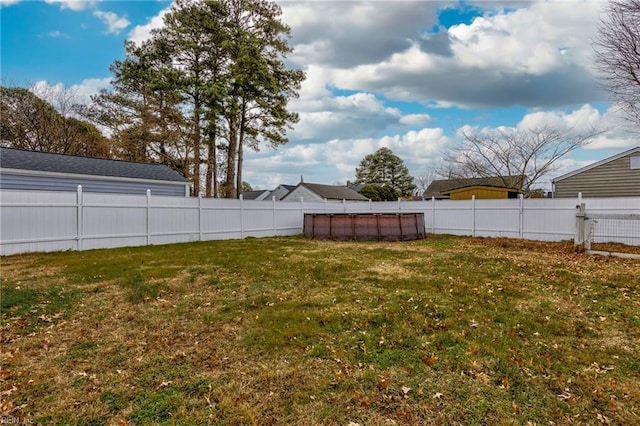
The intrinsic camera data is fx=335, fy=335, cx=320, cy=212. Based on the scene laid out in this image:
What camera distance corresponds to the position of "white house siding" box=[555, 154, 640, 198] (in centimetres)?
1227

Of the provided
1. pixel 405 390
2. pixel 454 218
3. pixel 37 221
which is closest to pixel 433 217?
pixel 454 218

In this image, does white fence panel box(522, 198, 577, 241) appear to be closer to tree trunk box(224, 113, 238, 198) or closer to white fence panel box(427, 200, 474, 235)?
white fence panel box(427, 200, 474, 235)

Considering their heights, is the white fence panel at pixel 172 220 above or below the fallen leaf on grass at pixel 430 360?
above

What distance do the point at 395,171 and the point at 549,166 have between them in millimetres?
26097

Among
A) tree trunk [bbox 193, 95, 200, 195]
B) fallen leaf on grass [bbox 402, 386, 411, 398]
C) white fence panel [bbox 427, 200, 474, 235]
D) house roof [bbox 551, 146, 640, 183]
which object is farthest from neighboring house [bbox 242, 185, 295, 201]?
fallen leaf on grass [bbox 402, 386, 411, 398]

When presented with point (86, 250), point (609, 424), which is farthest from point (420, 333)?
point (86, 250)

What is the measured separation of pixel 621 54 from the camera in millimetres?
10875

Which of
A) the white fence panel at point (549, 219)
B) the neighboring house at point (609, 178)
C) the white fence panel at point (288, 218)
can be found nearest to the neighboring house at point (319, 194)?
the white fence panel at point (288, 218)

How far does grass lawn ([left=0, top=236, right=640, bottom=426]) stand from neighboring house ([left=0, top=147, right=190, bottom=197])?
617 centimetres

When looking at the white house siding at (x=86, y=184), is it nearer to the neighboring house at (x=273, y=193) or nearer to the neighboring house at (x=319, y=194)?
the neighboring house at (x=319, y=194)

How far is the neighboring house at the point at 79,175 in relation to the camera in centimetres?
1084

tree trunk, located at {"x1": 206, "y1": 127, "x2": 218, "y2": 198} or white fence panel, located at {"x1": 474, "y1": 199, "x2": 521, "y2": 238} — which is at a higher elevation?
tree trunk, located at {"x1": 206, "y1": 127, "x2": 218, "y2": 198}

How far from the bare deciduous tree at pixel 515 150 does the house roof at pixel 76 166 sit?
14.5 metres

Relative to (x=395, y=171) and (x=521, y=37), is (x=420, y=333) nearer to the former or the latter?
(x=521, y=37)
